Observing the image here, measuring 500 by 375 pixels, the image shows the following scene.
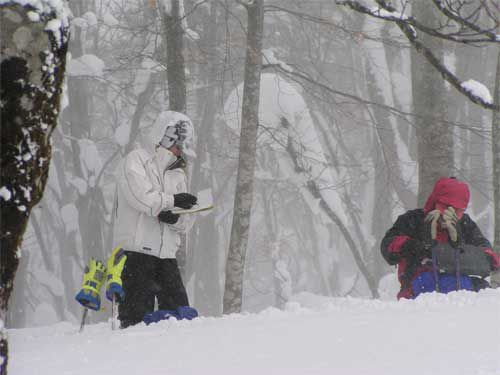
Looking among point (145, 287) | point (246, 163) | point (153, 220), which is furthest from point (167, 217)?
point (246, 163)

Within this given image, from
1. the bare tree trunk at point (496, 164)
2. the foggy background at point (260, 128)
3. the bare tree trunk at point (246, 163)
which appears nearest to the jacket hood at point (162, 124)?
the bare tree trunk at point (246, 163)

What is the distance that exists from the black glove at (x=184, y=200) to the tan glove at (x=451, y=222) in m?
2.11

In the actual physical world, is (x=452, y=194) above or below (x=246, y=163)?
below

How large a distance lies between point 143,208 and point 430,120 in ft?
14.8

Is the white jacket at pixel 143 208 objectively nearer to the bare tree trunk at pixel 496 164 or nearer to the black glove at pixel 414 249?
the black glove at pixel 414 249

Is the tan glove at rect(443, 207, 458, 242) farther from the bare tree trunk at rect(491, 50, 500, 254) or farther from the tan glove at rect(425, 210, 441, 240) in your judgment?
the bare tree trunk at rect(491, 50, 500, 254)

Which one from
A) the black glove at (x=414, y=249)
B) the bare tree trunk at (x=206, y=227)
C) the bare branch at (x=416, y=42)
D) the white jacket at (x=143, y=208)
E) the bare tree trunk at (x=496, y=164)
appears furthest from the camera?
the bare tree trunk at (x=206, y=227)

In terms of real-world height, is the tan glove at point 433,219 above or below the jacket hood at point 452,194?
below

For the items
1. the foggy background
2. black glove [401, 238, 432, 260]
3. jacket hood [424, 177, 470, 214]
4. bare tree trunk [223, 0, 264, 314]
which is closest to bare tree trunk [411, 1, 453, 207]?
the foggy background

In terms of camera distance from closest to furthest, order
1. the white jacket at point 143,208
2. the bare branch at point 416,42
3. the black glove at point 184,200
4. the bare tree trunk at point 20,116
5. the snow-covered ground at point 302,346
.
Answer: the bare tree trunk at point 20,116
the snow-covered ground at point 302,346
the bare branch at point 416,42
the white jacket at point 143,208
the black glove at point 184,200

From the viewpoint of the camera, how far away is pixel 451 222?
5852mm

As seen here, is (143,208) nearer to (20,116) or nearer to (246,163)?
(20,116)

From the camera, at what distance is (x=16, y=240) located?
8.29ft

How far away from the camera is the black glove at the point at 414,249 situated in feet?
18.9
